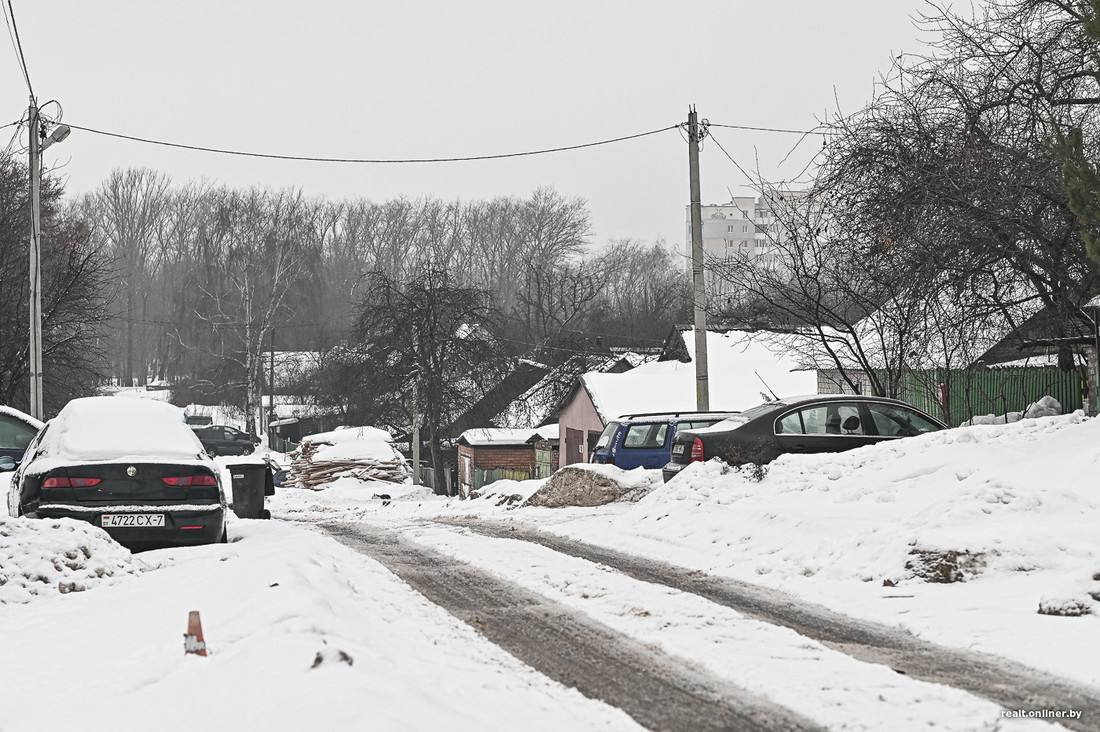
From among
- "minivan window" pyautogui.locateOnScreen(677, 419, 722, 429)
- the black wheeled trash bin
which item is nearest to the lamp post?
the black wheeled trash bin

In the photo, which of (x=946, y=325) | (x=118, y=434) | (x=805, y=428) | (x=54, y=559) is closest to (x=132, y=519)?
(x=118, y=434)

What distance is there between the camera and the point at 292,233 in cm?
6938

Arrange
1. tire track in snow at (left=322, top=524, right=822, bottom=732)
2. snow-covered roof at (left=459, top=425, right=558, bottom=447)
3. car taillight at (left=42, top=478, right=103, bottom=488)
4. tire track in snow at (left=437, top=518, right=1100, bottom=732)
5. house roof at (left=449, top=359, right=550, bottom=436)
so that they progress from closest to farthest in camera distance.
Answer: tire track in snow at (left=322, top=524, right=822, bottom=732) → tire track in snow at (left=437, top=518, right=1100, bottom=732) → car taillight at (left=42, top=478, right=103, bottom=488) → house roof at (left=449, top=359, right=550, bottom=436) → snow-covered roof at (left=459, top=425, right=558, bottom=447)

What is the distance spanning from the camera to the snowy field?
467 centimetres

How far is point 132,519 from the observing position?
10.4 meters

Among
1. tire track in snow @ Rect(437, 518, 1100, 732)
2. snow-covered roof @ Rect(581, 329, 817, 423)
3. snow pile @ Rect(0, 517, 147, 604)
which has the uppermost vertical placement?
snow-covered roof @ Rect(581, 329, 817, 423)

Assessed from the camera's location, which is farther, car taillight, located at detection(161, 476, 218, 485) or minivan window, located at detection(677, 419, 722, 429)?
minivan window, located at detection(677, 419, 722, 429)

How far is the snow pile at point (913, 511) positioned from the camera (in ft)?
27.4

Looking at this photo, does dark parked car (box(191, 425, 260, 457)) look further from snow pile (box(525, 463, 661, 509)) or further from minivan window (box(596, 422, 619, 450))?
snow pile (box(525, 463, 661, 509))

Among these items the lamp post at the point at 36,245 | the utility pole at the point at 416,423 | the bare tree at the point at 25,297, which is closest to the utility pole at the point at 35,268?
the lamp post at the point at 36,245

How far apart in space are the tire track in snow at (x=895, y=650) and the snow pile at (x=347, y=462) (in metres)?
27.5

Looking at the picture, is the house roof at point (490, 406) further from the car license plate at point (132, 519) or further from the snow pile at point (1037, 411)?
the car license plate at point (132, 519)

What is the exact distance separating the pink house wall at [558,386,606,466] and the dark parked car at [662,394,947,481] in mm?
18051

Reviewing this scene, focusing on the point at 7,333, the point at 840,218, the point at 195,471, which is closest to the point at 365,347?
the point at 7,333
